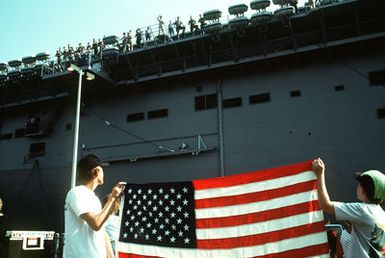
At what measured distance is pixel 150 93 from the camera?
2384cm

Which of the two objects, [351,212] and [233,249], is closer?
[351,212]

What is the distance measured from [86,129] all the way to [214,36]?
10.5 m

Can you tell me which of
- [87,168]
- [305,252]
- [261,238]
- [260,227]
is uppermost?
[87,168]

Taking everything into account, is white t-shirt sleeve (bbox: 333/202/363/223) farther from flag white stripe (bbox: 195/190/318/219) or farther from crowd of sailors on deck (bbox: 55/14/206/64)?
crowd of sailors on deck (bbox: 55/14/206/64)

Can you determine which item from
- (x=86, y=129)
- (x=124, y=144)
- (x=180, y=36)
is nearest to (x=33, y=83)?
(x=86, y=129)

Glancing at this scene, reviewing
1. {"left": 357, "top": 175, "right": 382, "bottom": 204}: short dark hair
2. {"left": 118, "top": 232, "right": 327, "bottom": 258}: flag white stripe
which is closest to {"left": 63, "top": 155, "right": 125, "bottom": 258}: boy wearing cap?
{"left": 118, "top": 232, "right": 327, "bottom": 258}: flag white stripe

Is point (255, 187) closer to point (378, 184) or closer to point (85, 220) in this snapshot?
point (378, 184)

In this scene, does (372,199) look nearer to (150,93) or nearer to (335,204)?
(335,204)

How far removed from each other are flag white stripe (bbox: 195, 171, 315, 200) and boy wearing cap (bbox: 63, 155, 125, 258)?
4.76 ft

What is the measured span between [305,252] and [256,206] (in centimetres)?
74

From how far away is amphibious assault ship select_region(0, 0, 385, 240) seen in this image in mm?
18688

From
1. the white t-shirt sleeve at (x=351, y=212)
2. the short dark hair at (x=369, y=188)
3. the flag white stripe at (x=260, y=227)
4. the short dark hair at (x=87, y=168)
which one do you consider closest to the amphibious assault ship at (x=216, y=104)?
the flag white stripe at (x=260, y=227)

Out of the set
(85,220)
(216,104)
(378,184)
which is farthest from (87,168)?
(216,104)

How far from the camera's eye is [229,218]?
452 cm
